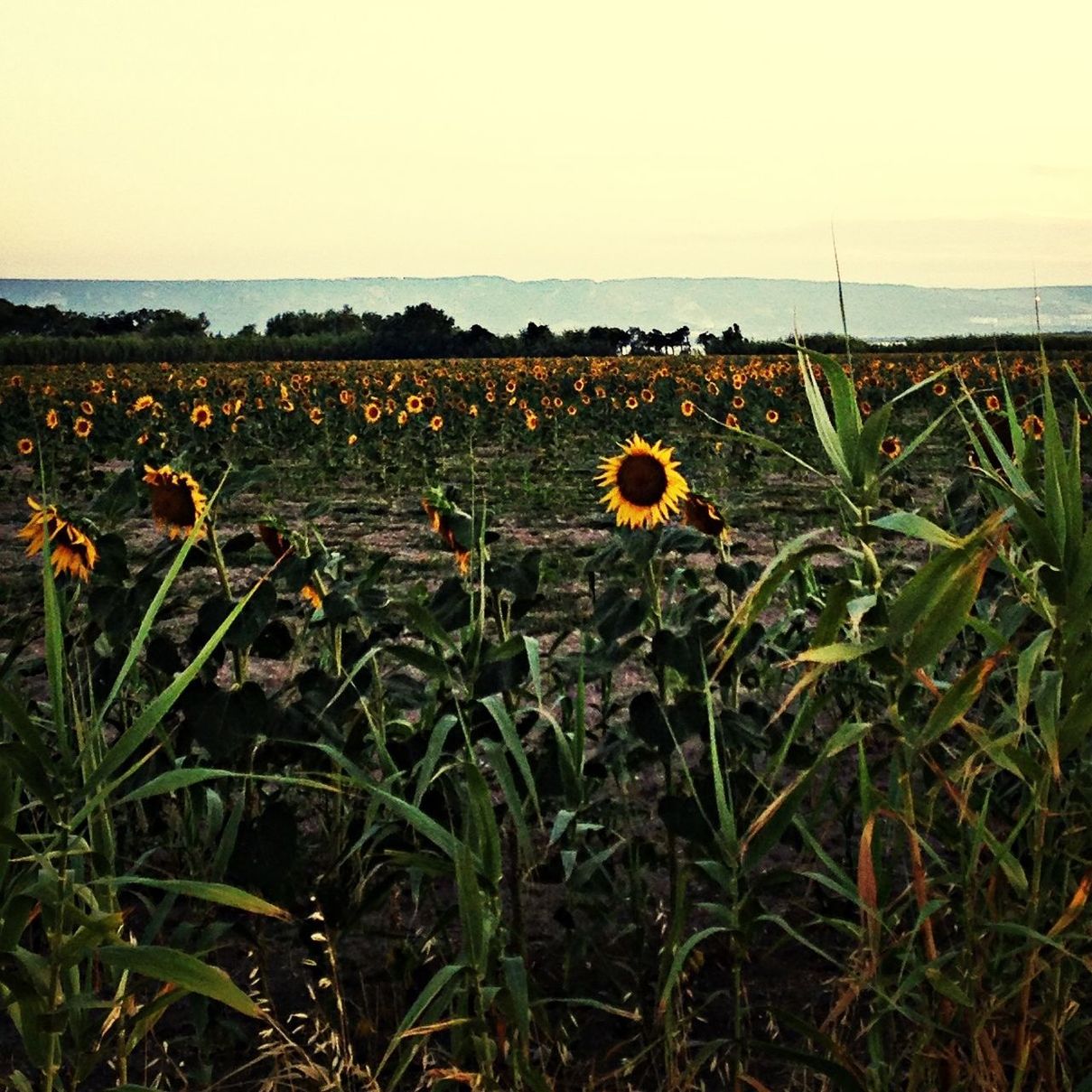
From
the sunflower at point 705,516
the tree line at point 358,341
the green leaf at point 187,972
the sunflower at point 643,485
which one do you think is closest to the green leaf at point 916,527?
the green leaf at point 187,972

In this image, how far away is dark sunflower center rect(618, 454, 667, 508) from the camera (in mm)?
2969

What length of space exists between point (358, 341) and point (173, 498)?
4175 centimetres

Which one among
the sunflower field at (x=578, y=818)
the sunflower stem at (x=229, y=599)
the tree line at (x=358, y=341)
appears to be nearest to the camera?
the sunflower field at (x=578, y=818)

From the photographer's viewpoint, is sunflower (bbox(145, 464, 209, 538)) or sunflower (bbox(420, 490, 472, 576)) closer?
sunflower (bbox(420, 490, 472, 576))

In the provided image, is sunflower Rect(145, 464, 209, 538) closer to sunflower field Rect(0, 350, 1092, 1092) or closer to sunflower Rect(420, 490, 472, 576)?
sunflower field Rect(0, 350, 1092, 1092)

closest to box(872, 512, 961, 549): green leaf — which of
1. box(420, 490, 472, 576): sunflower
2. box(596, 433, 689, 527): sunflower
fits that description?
box(420, 490, 472, 576): sunflower

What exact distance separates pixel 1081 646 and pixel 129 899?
1812 millimetres

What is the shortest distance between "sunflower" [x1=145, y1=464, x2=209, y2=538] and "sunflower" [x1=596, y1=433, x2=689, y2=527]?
2.92 ft

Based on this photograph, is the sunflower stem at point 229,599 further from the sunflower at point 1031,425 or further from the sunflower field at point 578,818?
the sunflower at point 1031,425

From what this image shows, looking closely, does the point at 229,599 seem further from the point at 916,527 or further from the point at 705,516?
the point at 916,527

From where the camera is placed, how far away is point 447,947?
2.22 meters

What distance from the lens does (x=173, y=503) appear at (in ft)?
8.59

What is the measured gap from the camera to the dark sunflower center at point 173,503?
2.61 m

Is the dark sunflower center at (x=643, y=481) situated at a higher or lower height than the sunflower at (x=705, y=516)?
higher
